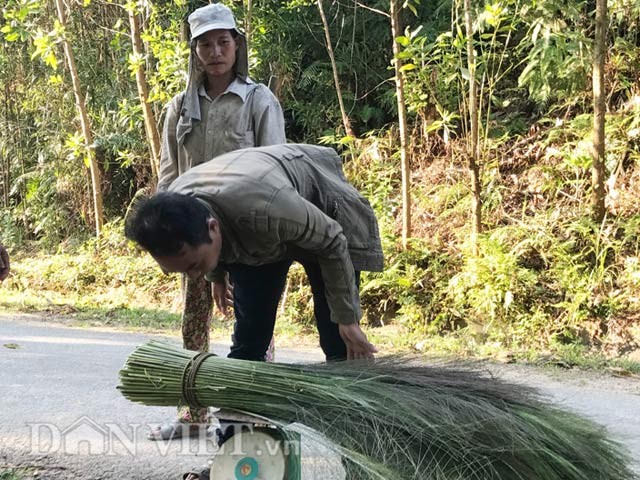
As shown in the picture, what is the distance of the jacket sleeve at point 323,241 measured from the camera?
193 centimetres

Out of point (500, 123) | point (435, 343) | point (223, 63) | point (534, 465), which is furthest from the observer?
point (500, 123)

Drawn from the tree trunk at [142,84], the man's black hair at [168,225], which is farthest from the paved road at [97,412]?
the tree trunk at [142,84]

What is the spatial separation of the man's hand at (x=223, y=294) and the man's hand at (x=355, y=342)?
700mm

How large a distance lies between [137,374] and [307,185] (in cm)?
82

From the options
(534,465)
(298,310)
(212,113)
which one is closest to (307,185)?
(212,113)

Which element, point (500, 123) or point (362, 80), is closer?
point (500, 123)

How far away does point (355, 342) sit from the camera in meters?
2.18

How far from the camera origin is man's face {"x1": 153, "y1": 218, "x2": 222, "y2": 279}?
1.86 metres

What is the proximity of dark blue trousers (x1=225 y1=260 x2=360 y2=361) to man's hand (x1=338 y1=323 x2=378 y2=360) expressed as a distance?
6.9 inches

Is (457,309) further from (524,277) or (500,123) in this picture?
(500,123)

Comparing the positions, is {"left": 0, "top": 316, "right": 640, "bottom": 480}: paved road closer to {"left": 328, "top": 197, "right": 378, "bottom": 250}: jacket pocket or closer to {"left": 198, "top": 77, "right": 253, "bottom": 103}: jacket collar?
{"left": 328, "top": 197, "right": 378, "bottom": 250}: jacket pocket

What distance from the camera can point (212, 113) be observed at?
2.80 m

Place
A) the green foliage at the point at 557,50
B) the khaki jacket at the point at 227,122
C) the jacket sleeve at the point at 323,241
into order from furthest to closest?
the green foliage at the point at 557,50 < the khaki jacket at the point at 227,122 < the jacket sleeve at the point at 323,241

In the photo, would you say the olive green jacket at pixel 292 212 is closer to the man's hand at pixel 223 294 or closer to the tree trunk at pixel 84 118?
the man's hand at pixel 223 294
